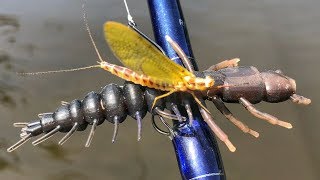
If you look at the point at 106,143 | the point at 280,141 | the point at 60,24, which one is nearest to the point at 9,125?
the point at 106,143

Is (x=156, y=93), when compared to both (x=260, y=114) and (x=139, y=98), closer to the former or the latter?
(x=139, y=98)

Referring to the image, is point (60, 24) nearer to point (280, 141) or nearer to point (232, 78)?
point (280, 141)

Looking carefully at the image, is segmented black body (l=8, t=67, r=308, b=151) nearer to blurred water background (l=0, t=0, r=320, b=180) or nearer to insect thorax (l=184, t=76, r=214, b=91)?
insect thorax (l=184, t=76, r=214, b=91)

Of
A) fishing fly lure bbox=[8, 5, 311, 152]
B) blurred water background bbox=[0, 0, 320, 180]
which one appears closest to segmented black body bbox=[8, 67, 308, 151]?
fishing fly lure bbox=[8, 5, 311, 152]

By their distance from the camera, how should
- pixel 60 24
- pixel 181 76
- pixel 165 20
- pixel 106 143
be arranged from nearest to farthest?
pixel 181 76 < pixel 165 20 < pixel 106 143 < pixel 60 24

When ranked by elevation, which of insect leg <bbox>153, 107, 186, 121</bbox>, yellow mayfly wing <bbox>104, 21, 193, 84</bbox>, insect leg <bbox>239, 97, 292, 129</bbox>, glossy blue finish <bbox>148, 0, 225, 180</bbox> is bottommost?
glossy blue finish <bbox>148, 0, 225, 180</bbox>

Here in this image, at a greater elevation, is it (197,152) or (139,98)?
(139,98)

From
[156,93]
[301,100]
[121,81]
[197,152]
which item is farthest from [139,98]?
[121,81]
